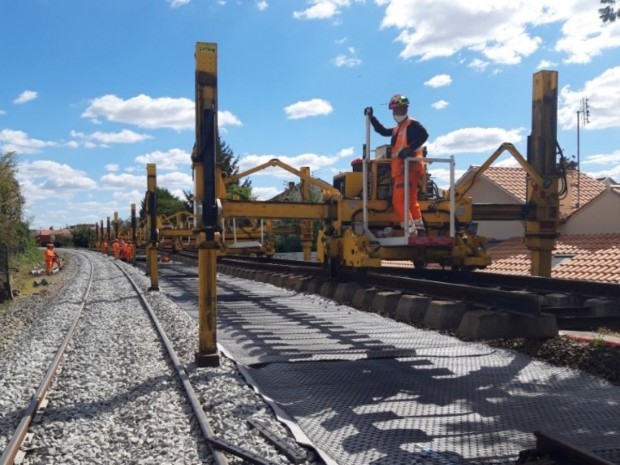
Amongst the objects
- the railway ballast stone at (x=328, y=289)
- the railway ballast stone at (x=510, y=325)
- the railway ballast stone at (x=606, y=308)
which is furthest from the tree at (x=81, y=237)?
the railway ballast stone at (x=606, y=308)

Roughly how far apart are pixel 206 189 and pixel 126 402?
2.37 m

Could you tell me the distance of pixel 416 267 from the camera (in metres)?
13.8

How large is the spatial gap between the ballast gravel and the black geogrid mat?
41cm

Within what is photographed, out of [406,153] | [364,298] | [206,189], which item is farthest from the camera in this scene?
[364,298]

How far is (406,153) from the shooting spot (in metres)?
9.98

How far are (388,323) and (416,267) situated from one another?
4.24 metres

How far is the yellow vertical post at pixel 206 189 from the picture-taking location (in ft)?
23.0

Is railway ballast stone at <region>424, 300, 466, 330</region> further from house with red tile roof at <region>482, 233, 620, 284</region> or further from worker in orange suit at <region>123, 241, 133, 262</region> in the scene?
worker in orange suit at <region>123, 241, 133, 262</region>

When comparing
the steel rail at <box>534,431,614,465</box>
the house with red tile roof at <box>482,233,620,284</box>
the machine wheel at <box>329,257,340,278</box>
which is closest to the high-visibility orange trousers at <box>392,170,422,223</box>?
the machine wheel at <box>329,257,340,278</box>

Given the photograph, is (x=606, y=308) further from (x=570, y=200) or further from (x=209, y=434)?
(x=570, y=200)

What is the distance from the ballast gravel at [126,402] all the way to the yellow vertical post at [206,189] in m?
0.35

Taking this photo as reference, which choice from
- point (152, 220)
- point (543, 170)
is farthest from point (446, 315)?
point (152, 220)

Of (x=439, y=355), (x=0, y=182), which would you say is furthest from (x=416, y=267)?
(x=0, y=182)

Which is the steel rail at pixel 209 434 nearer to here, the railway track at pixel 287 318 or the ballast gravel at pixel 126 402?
the ballast gravel at pixel 126 402
